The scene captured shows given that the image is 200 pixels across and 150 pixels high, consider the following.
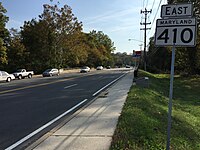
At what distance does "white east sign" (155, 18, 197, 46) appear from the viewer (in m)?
5.69

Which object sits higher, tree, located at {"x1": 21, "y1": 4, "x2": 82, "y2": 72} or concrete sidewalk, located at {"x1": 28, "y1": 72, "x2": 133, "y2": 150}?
tree, located at {"x1": 21, "y1": 4, "x2": 82, "y2": 72}

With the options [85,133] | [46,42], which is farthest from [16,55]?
[85,133]

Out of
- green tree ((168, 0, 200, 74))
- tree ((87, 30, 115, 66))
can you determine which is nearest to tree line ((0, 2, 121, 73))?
green tree ((168, 0, 200, 74))

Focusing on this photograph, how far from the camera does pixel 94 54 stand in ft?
360

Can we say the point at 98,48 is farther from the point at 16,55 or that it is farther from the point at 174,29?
the point at 174,29

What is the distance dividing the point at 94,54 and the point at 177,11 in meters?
104

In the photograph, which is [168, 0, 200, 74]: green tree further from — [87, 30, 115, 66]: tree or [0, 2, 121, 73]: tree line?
[87, 30, 115, 66]: tree

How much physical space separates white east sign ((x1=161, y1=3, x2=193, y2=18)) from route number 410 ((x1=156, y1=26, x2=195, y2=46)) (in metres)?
0.35

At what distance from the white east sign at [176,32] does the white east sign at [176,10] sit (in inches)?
5.8

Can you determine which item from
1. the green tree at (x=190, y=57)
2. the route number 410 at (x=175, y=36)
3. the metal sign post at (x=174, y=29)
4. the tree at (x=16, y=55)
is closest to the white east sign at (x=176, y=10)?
the metal sign post at (x=174, y=29)

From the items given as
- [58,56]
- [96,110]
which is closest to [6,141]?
[96,110]

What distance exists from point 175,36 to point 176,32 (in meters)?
0.08

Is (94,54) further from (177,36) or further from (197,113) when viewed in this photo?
(177,36)

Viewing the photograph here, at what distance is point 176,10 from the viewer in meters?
6.00
